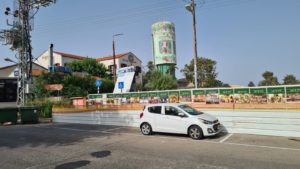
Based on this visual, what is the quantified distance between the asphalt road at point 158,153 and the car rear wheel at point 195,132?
305mm

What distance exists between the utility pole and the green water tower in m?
26.8

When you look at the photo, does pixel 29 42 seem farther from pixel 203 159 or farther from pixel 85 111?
pixel 203 159

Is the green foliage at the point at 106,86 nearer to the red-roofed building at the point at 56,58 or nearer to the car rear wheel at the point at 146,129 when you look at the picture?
the red-roofed building at the point at 56,58

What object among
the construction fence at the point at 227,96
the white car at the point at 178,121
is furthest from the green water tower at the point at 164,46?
the white car at the point at 178,121

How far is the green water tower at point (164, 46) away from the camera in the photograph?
1957 inches

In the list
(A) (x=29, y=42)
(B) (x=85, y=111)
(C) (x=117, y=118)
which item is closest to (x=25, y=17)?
(A) (x=29, y=42)

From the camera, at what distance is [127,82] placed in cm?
1997

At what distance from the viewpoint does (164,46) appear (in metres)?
49.6

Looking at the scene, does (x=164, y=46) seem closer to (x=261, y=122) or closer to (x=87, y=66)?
(x=87, y=66)

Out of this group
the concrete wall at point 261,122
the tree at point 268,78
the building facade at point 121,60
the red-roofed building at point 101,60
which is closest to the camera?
the concrete wall at point 261,122

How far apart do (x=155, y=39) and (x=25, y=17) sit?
28776 millimetres

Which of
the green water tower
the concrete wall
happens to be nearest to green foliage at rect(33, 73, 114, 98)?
the green water tower

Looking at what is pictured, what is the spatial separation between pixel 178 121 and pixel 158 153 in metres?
3.29

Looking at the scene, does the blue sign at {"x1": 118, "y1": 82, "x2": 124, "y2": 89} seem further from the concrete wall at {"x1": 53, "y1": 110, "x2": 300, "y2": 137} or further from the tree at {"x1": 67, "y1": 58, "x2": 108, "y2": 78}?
the tree at {"x1": 67, "y1": 58, "x2": 108, "y2": 78}
